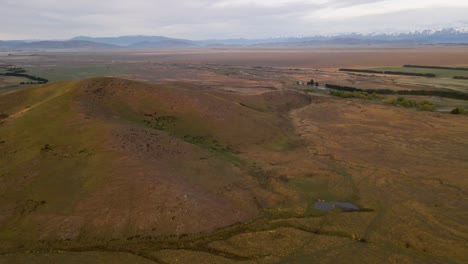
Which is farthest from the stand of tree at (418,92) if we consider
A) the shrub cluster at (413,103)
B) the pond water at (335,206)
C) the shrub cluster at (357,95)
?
the pond water at (335,206)

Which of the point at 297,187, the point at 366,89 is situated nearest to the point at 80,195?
the point at 297,187

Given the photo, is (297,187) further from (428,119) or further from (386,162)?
(428,119)

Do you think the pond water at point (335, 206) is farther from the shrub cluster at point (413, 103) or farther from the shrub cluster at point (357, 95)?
the shrub cluster at point (357, 95)

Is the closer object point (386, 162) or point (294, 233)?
point (294, 233)

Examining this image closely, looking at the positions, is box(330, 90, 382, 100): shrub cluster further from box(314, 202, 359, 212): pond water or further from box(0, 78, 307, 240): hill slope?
box(314, 202, 359, 212): pond water

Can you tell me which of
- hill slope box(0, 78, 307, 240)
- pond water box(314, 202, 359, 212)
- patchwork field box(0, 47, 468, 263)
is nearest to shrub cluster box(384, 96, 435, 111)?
patchwork field box(0, 47, 468, 263)
